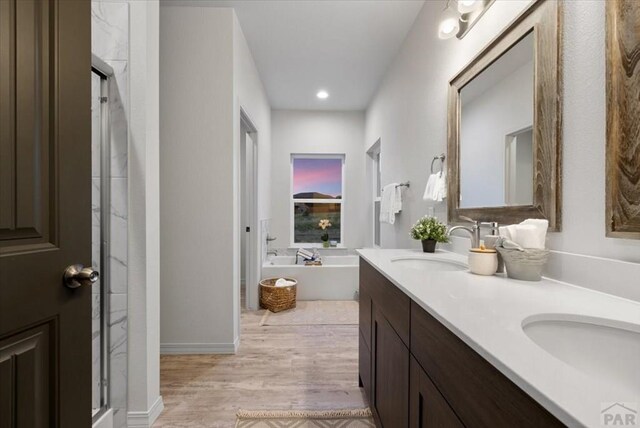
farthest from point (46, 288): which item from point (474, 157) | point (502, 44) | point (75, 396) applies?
point (502, 44)

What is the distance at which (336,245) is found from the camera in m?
4.52

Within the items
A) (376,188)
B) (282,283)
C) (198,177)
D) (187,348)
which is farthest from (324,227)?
(187,348)

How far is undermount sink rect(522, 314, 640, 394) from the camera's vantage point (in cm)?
62

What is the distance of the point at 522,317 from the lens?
2.14 ft

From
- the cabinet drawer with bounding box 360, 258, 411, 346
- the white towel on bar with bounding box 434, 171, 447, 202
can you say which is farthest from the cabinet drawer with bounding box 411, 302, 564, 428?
the white towel on bar with bounding box 434, 171, 447, 202

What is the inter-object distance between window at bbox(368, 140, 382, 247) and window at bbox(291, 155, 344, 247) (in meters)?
0.53

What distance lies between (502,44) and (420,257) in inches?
43.1

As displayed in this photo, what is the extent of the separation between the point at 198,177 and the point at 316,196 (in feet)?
8.37

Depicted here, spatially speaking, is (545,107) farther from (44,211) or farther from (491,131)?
(44,211)

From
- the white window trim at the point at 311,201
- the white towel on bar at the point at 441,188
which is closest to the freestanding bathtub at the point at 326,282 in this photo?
the white window trim at the point at 311,201

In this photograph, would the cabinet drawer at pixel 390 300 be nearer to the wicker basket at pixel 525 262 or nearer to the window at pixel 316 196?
the wicker basket at pixel 525 262

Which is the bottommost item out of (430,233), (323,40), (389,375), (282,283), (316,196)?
(282,283)

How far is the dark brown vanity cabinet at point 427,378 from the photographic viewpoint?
478 millimetres

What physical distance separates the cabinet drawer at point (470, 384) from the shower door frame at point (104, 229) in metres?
1.49
